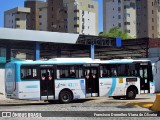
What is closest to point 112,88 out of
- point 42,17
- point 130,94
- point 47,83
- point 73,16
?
point 130,94

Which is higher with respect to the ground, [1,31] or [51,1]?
[51,1]

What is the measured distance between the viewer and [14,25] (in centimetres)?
14600

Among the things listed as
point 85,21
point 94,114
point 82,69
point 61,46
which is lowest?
point 94,114

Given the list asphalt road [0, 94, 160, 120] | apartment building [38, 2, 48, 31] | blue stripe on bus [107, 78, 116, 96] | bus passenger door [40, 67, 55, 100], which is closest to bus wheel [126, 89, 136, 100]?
blue stripe on bus [107, 78, 116, 96]

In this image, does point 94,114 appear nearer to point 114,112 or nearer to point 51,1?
point 114,112

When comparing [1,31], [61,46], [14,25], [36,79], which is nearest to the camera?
[36,79]

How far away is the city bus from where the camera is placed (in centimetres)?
2297

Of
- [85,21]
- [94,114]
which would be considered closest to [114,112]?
[94,114]

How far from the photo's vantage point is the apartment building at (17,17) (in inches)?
5521

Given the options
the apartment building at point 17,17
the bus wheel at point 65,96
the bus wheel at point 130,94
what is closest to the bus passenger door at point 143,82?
the bus wheel at point 130,94

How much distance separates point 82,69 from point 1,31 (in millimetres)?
17100

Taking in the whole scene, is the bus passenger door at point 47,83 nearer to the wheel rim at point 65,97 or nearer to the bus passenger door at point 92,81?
the wheel rim at point 65,97

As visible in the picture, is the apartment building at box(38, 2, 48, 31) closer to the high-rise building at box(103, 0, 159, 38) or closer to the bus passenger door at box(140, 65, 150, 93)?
the high-rise building at box(103, 0, 159, 38)

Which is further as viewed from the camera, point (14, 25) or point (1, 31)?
point (14, 25)
